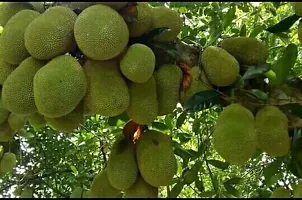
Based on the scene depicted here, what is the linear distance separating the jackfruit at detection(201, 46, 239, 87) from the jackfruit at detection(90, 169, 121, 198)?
443mm

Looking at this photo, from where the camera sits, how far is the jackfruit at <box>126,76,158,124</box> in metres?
1.38

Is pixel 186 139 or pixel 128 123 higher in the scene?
pixel 128 123

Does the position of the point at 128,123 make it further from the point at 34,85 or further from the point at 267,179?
the point at 267,179

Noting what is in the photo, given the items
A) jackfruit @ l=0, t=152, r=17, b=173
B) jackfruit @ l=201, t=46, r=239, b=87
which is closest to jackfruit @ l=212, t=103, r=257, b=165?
jackfruit @ l=201, t=46, r=239, b=87

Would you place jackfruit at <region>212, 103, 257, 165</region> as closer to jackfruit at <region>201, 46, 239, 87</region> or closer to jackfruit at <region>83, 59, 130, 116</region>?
jackfruit at <region>201, 46, 239, 87</region>

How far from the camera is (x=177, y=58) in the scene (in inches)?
61.1

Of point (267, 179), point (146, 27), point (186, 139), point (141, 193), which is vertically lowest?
point (186, 139)

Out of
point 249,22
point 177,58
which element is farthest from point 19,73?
point 249,22

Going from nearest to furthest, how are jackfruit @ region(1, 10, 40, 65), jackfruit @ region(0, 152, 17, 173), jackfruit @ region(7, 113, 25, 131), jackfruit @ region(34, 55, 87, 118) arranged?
jackfruit @ region(34, 55, 87, 118), jackfruit @ region(1, 10, 40, 65), jackfruit @ region(7, 113, 25, 131), jackfruit @ region(0, 152, 17, 173)

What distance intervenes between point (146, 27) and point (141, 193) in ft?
1.60

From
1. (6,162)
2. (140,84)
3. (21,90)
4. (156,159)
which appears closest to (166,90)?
(140,84)

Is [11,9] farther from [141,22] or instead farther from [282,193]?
[282,193]

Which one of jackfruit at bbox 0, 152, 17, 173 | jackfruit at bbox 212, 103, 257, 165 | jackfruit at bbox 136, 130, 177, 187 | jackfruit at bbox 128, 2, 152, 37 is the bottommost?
jackfruit at bbox 0, 152, 17, 173

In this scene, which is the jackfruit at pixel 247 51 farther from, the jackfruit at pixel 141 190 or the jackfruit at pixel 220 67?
the jackfruit at pixel 141 190
